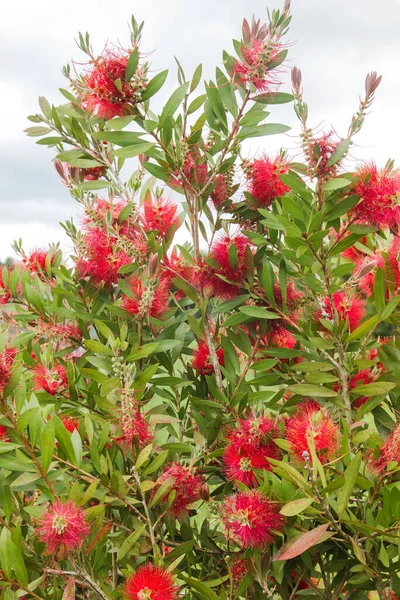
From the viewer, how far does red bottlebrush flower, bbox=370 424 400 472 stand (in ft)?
3.31

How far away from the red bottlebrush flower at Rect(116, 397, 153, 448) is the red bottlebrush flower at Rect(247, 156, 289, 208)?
0.46 m

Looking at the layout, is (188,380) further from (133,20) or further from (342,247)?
(133,20)

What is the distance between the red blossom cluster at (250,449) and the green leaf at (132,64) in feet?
1.97

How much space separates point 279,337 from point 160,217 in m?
0.34

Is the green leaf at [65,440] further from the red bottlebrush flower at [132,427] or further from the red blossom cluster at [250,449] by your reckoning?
the red blossom cluster at [250,449]

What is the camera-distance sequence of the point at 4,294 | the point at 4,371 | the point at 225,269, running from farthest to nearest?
1. the point at 4,294
2. the point at 225,269
3. the point at 4,371

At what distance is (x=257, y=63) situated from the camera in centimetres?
116

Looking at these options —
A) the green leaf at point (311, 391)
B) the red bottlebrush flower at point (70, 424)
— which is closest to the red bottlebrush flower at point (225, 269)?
the green leaf at point (311, 391)

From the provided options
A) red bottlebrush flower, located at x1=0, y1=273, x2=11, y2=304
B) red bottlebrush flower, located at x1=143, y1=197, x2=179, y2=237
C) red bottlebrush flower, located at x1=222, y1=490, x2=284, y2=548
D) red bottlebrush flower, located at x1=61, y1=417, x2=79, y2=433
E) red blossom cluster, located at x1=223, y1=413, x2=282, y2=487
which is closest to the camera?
red bottlebrush flower, located at x1=222, y1=490, x2=284, y2=548

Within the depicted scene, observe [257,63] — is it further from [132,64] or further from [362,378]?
[362,378]

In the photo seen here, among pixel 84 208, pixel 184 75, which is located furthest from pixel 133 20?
pixel 84 208

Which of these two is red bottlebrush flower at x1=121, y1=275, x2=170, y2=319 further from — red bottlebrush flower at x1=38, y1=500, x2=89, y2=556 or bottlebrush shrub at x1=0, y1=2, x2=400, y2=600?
red bottlebrush flower at x1=38, y1=500, x2=89, y2=556

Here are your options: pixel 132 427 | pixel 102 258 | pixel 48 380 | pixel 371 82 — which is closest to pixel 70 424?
pixel 48 380

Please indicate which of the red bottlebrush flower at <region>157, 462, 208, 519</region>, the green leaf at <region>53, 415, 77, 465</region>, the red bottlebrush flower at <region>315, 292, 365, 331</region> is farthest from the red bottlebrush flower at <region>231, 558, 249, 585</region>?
the red bottlebrush flower at <region>315, 292, 365, 331</region>
